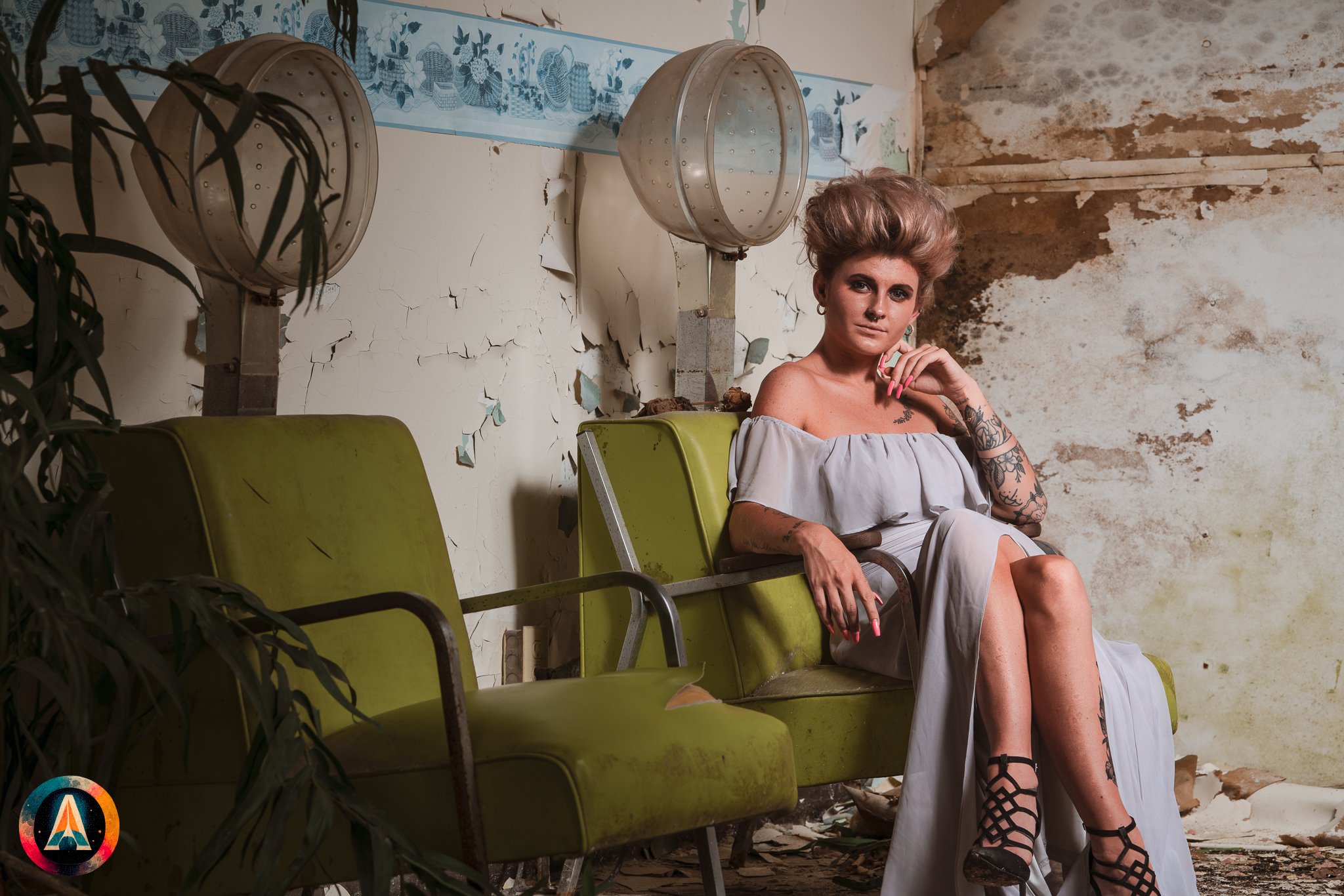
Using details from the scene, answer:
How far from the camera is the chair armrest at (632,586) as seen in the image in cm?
204

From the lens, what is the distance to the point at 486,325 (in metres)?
2.74

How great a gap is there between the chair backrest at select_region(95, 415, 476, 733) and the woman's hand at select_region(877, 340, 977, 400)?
100cm

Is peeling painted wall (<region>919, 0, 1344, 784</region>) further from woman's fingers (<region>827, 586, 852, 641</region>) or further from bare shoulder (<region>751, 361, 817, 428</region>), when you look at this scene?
woman's fingers (<region>827, 586, 852, 641</region>)

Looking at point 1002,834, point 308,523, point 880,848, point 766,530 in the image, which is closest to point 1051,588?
point 1002,834

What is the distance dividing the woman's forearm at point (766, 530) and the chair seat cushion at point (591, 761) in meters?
0.50

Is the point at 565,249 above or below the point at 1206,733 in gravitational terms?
above

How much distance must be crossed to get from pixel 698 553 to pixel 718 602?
0.10m

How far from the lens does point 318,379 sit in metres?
2.48

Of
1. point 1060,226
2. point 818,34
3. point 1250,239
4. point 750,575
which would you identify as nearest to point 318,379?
point 750,575

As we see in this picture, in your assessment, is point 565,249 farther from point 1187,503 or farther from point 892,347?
point 1187,503

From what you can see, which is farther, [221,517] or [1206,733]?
[1206,733]

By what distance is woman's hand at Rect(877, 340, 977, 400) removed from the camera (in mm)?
2588

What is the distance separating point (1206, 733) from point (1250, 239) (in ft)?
4.37

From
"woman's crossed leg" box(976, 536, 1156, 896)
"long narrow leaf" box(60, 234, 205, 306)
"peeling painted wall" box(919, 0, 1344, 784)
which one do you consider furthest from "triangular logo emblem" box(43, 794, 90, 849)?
"peeling painted wall" box(919, 0, 1344, 784)
